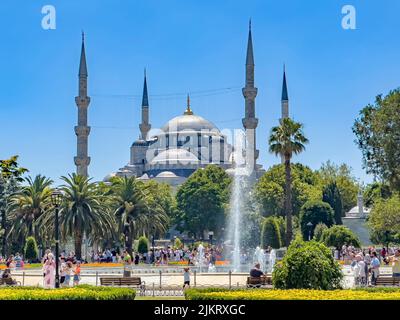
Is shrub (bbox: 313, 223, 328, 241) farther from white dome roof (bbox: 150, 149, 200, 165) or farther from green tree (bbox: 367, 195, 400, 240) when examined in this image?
white dome roof (bbox: 150, 149, 200, 165)

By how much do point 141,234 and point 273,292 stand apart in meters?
40.6

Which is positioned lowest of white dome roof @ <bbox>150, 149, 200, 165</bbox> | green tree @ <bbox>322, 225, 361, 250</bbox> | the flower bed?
the flower bed

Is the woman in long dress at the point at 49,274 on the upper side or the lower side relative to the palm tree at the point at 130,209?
lower

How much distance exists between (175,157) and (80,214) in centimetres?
8585

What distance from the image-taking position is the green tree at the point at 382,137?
3891 cm

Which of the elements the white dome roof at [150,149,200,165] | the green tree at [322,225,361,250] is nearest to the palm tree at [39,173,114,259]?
the green tree at [322,225,361,250]

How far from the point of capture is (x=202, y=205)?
85938 mm

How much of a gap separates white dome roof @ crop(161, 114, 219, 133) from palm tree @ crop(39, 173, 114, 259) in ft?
307

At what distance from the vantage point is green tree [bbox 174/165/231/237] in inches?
3344

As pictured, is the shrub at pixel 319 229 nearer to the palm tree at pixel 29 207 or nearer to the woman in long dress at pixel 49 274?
the palm tree at pixel 29 207

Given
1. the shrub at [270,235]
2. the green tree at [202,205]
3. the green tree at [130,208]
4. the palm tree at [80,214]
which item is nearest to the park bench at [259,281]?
the palm tree at [80,214]

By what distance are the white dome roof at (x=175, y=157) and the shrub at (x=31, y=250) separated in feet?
270
